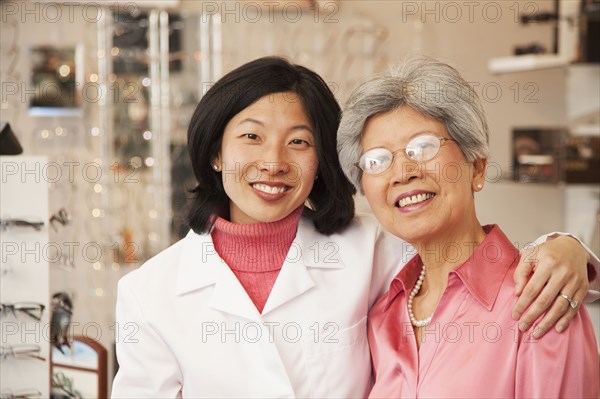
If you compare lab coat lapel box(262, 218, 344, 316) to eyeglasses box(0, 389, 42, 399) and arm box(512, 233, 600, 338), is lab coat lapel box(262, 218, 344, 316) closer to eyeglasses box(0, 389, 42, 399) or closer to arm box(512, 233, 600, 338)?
arm box(512, 233, 600, 338)

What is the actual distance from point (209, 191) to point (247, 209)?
0.19 metres

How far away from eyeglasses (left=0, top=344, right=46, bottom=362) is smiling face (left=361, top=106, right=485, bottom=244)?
0.94 metres

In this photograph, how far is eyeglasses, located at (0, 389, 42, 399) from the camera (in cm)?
195

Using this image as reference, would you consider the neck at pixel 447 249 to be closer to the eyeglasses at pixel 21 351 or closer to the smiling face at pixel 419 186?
the smiling face at pixel 419 186

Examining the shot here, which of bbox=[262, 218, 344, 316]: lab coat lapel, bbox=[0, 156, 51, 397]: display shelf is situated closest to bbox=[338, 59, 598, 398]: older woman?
bbox=[262, 218, 344, 316]: lab coat lapel

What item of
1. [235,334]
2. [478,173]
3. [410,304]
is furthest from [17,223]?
[478,173]

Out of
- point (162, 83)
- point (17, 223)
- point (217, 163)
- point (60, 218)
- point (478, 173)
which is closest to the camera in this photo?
point (478, 173)

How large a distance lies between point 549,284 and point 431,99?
1.31ft

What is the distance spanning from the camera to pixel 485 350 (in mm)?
1404

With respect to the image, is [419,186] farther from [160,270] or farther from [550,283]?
[160,270]

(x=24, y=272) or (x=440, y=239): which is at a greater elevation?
Result: (x=440, y=239)

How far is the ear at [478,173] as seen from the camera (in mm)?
1581

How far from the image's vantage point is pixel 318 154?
5.65 feet

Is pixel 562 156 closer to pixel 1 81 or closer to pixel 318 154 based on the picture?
pixel 318 154
